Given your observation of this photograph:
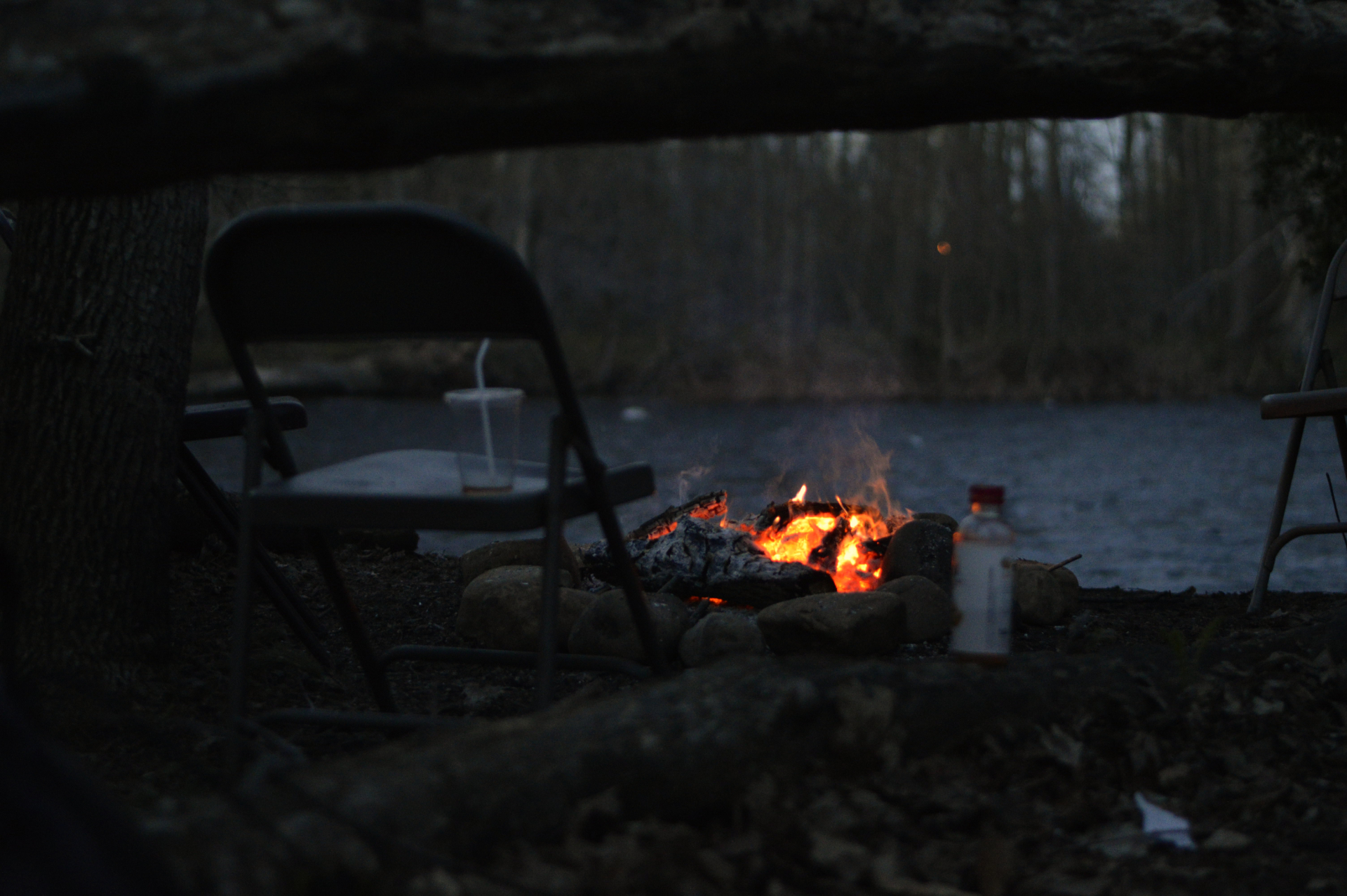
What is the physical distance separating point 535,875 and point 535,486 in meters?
0.86

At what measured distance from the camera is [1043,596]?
4.24 metres

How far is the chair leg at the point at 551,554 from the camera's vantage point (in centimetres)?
205

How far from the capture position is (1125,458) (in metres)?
20.0

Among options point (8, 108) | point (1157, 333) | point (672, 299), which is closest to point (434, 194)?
point (672, 299)

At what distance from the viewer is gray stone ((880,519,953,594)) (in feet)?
14.3

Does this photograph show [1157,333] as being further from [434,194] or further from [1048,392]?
[434,194]

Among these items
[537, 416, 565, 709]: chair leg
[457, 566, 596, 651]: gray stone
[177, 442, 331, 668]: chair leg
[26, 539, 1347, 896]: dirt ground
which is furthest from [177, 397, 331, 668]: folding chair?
[537, 416, 565, 709]: chair leg

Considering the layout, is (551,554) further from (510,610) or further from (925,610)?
(925,610)

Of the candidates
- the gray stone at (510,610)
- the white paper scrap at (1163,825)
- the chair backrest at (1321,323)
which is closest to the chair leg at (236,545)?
the gray stone at (510,610)

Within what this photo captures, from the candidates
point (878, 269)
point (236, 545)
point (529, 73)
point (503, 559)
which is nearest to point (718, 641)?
point (503, 559)

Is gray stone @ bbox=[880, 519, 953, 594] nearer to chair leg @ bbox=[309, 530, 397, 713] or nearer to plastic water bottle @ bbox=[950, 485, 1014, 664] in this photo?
plastic water bottle @ bbox=[950, 485, 1014, 664]

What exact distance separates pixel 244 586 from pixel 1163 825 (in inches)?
68.3

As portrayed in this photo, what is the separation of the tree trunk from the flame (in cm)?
235

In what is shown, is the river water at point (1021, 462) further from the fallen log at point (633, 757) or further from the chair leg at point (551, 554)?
the chair leg at point (551, 554)
